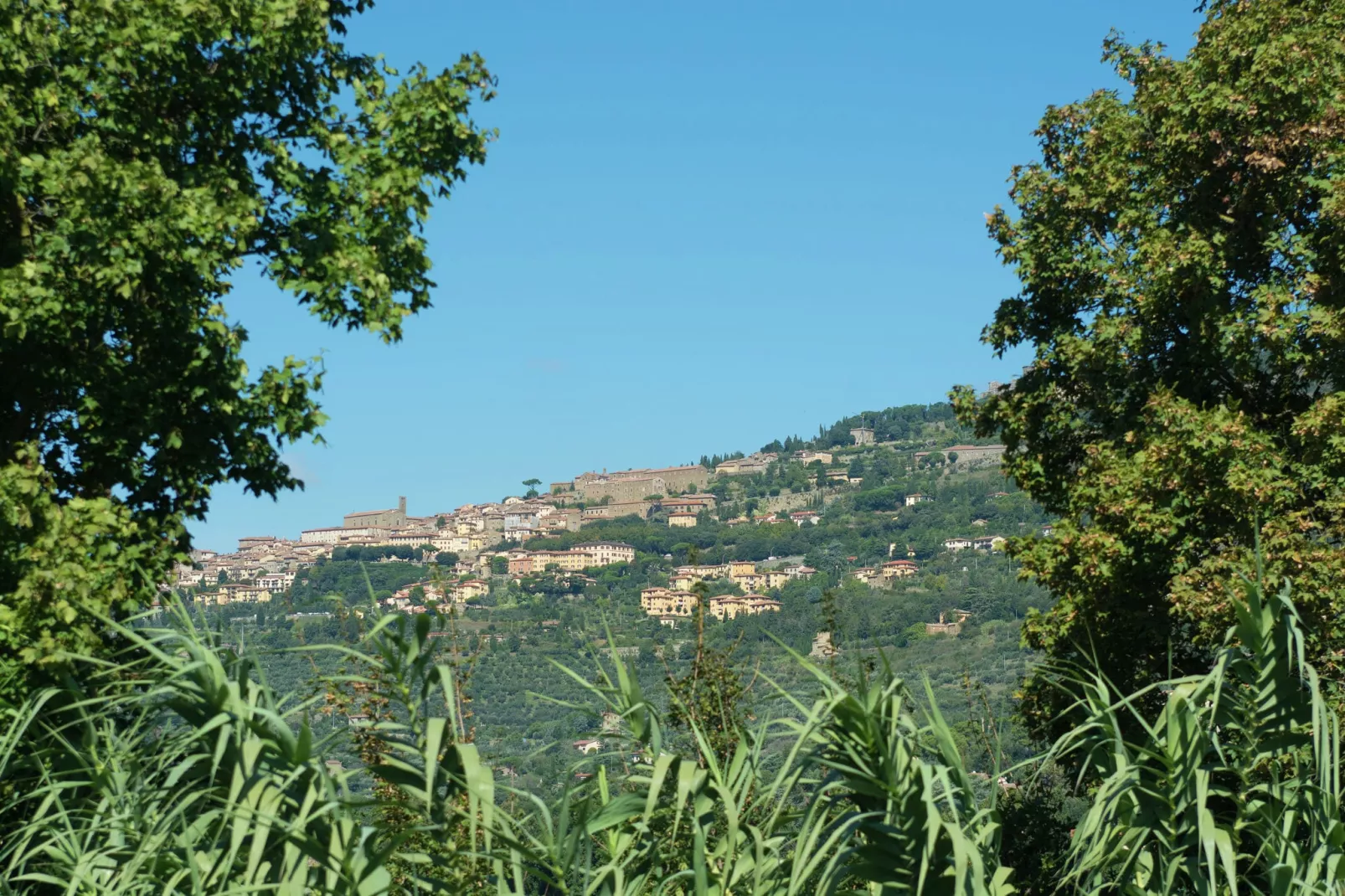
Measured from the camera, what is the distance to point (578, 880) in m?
3.11

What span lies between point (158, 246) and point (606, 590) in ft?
14.0

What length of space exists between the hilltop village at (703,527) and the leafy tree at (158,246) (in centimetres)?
3147

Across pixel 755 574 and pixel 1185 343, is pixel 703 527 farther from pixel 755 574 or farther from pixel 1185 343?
pixel 1185 343

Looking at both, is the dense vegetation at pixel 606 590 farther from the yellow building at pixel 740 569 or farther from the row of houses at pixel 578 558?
the row of houses at pixel 578 558

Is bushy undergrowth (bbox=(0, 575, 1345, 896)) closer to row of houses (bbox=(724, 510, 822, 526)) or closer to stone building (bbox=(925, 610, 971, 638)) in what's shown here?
stone building (bbox=(925, 610, 971, 638))

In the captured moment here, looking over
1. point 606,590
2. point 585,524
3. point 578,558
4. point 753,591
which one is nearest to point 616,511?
point 585,524

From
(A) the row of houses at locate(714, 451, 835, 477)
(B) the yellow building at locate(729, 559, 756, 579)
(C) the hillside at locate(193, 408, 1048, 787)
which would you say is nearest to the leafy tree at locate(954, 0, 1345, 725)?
(C) the hillside at locate(193, 408, 1048, 787)

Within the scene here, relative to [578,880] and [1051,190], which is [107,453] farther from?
[1051,190]

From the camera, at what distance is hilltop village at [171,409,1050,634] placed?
238ft

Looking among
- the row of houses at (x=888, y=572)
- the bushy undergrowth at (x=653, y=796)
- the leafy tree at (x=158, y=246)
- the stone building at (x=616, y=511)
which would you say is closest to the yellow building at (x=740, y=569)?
the row of houses at (x=888, y=572)

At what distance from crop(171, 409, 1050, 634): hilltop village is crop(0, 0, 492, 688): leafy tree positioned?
103 feet

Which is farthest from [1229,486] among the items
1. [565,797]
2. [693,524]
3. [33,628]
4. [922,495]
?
[693,524]

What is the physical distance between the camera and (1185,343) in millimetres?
12367

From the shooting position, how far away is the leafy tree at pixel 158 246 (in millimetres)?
7359
